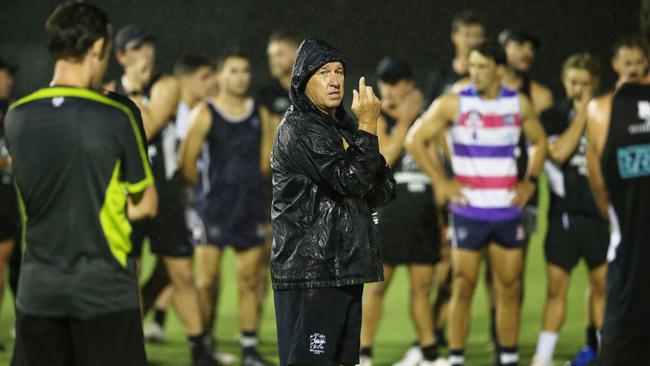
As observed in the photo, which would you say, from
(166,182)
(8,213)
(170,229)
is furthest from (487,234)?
(8,213)

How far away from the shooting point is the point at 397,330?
8789mm

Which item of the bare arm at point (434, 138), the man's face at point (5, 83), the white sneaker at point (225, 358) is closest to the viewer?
the bare arm at point (434, 138)

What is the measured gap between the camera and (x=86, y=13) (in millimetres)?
4051

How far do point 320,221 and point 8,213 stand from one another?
4089mm

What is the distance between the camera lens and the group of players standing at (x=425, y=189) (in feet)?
23.8

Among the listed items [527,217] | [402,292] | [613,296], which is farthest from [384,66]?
[613,296]

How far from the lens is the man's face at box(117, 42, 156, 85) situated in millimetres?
7680

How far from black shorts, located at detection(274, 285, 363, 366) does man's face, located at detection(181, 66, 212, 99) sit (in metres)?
3.91

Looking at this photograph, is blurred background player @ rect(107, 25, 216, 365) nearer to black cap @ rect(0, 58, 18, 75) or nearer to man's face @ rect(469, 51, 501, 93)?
black cap @ rect(0, 58, 18, 75)

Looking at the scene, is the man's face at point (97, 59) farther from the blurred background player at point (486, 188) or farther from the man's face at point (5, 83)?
the man's face at point (5, 83)

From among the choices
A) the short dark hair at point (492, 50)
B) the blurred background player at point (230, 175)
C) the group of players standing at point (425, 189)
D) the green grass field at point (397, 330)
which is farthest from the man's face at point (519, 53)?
the green grass field at point (397, 330)

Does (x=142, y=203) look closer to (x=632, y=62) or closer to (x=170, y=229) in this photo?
(x=170, y=229)

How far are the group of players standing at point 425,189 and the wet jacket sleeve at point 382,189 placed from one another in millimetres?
2527

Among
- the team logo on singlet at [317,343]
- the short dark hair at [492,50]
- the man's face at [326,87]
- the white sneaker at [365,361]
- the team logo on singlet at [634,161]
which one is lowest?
the white sneaker at [365,361]
